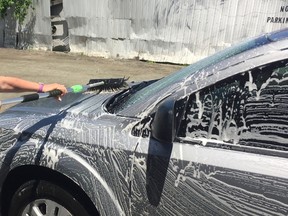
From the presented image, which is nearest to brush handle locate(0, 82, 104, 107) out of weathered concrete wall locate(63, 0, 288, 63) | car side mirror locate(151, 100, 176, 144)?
car side mirror locate(151, 100, 176, 144)

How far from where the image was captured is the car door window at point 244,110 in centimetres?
221

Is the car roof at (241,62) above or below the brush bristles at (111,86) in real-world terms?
above

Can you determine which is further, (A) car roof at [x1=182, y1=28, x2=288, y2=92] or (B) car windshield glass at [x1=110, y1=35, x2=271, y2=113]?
(B) car windshield glass at [x1=110, y1=35, x2=271, y2=113]

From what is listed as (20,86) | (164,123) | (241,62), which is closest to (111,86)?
(20,86)

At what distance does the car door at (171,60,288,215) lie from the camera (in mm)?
2137

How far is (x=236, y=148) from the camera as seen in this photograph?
88.6 inches

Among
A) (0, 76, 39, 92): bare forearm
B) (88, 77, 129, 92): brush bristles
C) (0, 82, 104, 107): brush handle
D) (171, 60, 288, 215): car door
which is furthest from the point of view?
(88, 77, 129, 92): brush bristles

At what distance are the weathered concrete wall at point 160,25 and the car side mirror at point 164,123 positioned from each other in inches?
349

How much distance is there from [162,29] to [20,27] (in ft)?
19.8

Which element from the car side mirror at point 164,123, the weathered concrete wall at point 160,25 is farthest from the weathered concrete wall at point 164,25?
the car side mirror at point 164,123

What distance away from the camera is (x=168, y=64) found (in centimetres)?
1266

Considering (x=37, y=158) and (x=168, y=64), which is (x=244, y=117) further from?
(x=168, y=64)

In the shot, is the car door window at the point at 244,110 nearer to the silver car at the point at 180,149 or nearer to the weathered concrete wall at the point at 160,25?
the silver car at the point at 180,149

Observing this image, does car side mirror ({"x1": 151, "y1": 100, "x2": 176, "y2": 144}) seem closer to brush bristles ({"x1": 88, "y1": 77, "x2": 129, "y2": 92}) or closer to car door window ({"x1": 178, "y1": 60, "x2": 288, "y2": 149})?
car door window ({"x1": 178, "y1": 60, "x2": 288, "y2": 149})
